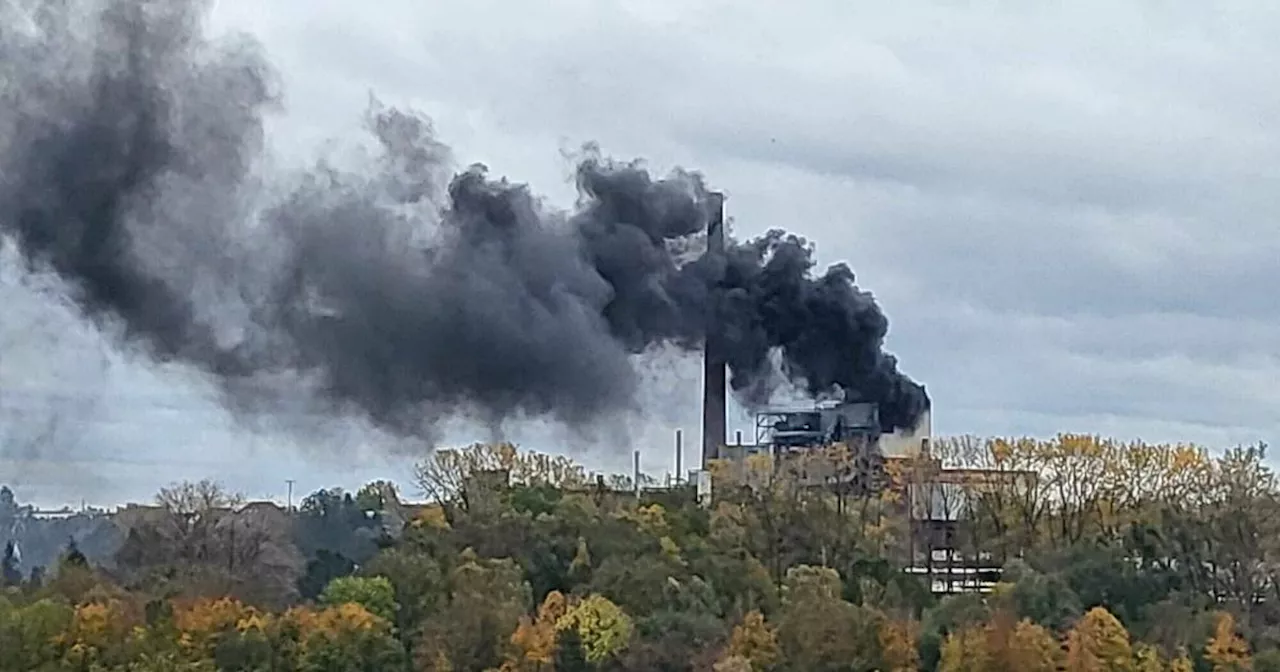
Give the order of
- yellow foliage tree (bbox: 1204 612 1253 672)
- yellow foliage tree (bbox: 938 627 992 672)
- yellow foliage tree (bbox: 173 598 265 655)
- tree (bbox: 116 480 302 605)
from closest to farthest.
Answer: yellow foliage tree (bbox: 938 627 992 672)
yellow foliage tree (bbox: 1204 612 1253 672)
yellow foliage tree (bbox: 173 598 265 655)
tree (bbox: 116 480 302 605)

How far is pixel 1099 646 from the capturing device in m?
61.9

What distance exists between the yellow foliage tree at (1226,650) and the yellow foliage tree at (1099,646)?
2.31 metres

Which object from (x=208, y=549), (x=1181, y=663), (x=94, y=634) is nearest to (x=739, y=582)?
(x=1181, y=663)

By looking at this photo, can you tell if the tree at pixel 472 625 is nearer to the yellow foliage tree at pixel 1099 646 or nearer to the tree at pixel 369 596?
the tree at pixel 369 596

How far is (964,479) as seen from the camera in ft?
305

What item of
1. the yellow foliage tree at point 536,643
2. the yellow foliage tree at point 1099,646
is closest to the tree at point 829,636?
the yellow foliage tree at point 1099,646

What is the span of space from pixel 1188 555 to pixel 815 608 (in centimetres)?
1524

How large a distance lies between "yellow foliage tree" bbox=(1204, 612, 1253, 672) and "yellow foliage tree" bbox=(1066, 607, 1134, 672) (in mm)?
2309

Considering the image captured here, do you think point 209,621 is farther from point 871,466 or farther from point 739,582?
point 871,466

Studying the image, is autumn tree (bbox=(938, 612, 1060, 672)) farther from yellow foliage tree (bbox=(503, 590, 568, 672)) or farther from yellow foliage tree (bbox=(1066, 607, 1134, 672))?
yellow foliage tree (bbox=(503, 590, 568, 672))

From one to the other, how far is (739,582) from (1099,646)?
14021 millimetres

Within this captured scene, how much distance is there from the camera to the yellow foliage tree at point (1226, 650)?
61.7m

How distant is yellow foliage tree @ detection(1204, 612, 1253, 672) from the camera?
61.7 metres

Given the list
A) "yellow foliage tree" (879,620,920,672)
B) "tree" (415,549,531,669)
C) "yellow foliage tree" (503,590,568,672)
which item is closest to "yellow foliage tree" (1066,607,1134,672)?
"yellow foliage tree" (879,620,920,672)
